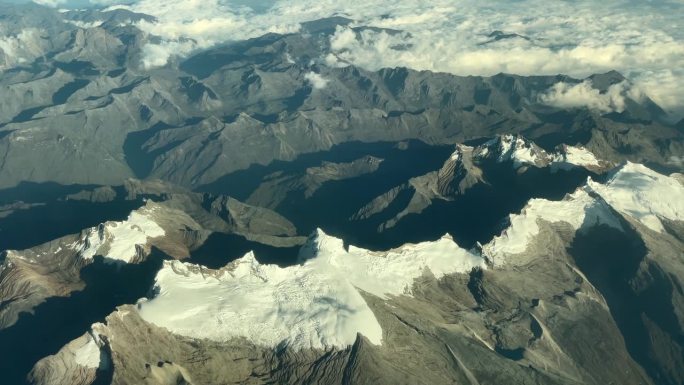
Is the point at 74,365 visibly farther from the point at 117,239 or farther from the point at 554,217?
the point at 554,217

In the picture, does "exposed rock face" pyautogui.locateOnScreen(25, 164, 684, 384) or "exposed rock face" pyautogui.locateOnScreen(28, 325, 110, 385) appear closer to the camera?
"exposed rock face" pyautogui.locateOnScreen(28, 325, 110, 385)

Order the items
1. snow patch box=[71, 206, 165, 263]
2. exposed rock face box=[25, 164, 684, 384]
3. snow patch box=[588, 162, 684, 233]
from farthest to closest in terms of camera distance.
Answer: snow patch box=[588, 162, 684, 233] → snow patch box=[71, 206, 165, 263] → exposed rock face box=[25, 164, 684, 384]

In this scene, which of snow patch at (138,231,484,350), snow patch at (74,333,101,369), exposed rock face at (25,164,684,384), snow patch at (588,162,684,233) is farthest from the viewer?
snow patch at (588,162,684,233)

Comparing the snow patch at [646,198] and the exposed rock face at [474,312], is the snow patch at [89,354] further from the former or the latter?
the snow patch at [646,198]

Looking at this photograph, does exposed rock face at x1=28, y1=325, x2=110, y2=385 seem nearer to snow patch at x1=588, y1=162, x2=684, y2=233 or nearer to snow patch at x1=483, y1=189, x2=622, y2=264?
snow patch at x1=483, y1=189, x2=622, y2=264

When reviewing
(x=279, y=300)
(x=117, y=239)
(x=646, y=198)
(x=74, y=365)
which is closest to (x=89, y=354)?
(x=74, y=365)

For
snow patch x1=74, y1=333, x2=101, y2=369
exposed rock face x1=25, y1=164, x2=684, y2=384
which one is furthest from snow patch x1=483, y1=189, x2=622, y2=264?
snow patch x1=74, y1=333, x2=101, y2=369
